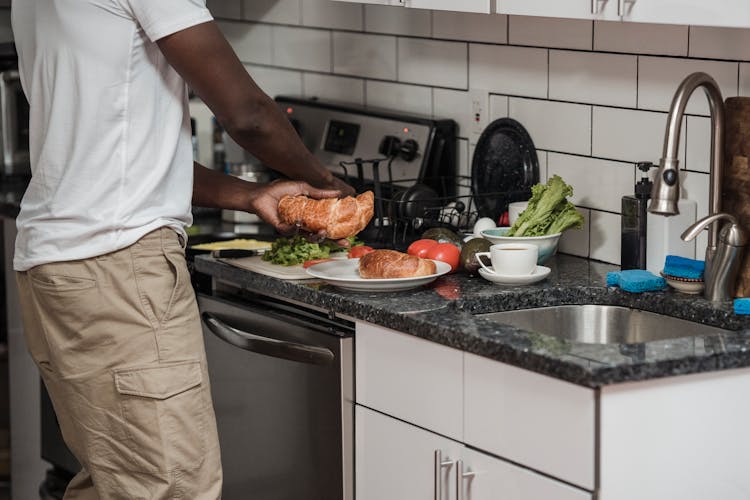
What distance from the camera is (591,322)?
8.25ft

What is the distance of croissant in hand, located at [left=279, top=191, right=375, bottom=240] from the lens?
8.36ft

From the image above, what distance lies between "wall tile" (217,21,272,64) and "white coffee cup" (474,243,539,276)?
5.26ft

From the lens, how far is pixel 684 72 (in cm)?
256

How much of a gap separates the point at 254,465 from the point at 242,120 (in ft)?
2.75

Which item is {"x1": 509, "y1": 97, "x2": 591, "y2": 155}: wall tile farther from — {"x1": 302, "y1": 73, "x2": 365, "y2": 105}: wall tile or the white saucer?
{"x1": 302, "y1": 73, "x2": 365, "y2": 105}: wall tile

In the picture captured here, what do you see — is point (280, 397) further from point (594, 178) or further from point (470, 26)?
point (470, 26)

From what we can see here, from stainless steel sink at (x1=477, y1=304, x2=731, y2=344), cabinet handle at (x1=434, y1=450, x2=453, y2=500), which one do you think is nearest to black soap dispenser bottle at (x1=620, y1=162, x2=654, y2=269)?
stainless steel sink at (x1=477, y1=304, x2=731, y2=344)

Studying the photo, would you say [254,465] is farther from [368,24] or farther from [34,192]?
[368,24]

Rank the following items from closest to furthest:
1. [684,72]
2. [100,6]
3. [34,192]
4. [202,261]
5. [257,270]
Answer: [100,6] → [34,192] → [684,72] → [257,270] → [202,261]

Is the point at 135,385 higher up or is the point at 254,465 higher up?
the point at 135,385

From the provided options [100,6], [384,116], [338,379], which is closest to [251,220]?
[384,116]

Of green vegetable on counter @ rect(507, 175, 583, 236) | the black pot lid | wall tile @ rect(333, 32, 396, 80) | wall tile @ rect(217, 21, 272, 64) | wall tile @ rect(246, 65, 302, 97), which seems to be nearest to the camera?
green vegetable on counter @ rect(507, 175, 583, 236)

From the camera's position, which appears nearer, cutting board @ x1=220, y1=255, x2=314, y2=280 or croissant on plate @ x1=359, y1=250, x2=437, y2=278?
croissant on plate @ x1=359, y1=250, x2=437, y2=278

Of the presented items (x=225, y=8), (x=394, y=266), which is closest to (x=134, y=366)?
(x=394, y=266)
